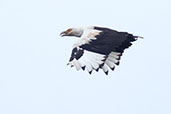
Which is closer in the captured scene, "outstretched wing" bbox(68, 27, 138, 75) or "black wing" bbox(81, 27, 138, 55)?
"outstretched wing" bbox(68, 27, 138, 75)

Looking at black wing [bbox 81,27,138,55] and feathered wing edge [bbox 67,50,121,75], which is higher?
black wing [bbox 81,27,138,55]

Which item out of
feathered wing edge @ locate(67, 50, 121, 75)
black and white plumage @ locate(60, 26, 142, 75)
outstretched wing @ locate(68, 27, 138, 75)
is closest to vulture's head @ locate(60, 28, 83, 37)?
black and white plumage @ locate(60, 26, 142, 75)

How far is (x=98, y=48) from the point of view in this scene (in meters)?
28.1

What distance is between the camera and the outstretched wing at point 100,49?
2759 cm

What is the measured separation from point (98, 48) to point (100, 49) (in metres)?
0.06

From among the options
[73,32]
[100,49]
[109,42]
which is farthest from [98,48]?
[73,32]

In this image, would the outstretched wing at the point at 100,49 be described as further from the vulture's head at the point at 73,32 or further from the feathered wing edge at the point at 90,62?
the vulture's head at the point at 73,32

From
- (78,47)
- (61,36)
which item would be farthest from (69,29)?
(78,47)

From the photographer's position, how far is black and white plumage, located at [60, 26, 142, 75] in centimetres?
2761

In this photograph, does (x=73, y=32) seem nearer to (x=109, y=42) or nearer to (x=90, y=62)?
(x=109, y=42)

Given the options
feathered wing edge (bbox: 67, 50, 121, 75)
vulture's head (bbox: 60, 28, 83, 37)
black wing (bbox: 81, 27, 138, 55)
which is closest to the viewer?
feathered wing edge (bbox: 67, 50, 121, 75)

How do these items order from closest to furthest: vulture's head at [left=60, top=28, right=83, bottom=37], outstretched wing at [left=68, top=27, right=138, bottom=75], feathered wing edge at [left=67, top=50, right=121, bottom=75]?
1. feathered wing edge at [left=67, top=50, right=121, bottom=75]
2. outstretched wing at [left=68, top=27, right=138, bottom=75]
3. vulture's head at [left=60, top=28, right=83, bottom=37]

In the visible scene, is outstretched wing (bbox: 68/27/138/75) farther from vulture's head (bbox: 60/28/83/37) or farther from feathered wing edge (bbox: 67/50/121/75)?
vulture's head (bbox: 60/28/83/37)

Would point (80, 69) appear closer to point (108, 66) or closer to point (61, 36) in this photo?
point (108, 66)
